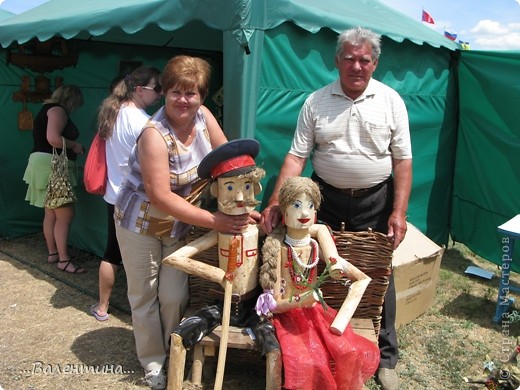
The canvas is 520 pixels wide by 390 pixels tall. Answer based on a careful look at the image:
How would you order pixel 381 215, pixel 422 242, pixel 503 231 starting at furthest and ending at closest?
pixel 422 242
pixel 503 231
pixel 381 215

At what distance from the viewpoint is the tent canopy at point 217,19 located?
2.93m

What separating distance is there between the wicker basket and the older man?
4.8 inches

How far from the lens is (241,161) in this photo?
92.2 inches

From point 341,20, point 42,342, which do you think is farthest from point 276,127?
point 42,342

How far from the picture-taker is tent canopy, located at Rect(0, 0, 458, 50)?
2.93 m

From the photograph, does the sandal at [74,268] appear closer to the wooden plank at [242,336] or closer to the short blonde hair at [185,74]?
the wooden plank at [242,336]

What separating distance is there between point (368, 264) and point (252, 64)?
4.52 feet

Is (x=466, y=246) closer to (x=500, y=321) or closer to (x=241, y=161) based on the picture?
(x=500, y=321)

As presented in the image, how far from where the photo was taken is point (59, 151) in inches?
172

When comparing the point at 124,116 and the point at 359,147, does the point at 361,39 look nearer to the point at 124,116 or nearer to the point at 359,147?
the point at 359,147

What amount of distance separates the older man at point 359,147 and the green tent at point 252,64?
541 mm

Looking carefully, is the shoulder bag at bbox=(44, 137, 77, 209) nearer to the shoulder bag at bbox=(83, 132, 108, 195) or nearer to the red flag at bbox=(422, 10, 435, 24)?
the shoulder bag at bbox=(83, 132, 108, 195)

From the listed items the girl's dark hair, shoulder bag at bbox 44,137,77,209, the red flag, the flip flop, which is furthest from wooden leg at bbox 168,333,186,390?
the red flag

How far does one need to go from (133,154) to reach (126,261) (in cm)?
58
